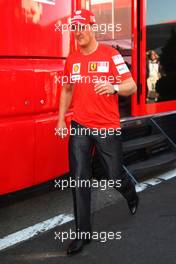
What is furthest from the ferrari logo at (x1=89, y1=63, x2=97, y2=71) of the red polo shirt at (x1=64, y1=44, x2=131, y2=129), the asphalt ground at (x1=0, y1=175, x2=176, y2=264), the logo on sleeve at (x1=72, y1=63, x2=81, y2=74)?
the asphalt ground at (x1=0, y1=175, x2=176, y2=264)

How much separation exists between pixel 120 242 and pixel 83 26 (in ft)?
5.55

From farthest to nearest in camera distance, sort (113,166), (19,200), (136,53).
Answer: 1. (136,53)
2. (19,200)
3. (113,166)

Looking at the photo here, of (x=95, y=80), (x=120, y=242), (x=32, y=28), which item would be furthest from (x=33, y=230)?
(x=32, y=28)

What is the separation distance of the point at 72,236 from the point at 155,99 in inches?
111

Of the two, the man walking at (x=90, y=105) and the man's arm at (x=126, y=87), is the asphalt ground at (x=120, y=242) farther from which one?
the man's arm at (x=126, y=87)

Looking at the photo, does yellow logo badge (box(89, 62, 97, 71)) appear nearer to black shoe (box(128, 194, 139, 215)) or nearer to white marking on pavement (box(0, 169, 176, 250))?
black shoe (box(128, 194, 139, 215))

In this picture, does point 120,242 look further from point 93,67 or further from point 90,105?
point 93,67

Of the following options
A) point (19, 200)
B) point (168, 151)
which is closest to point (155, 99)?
point (168, 151)

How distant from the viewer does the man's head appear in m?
3.91

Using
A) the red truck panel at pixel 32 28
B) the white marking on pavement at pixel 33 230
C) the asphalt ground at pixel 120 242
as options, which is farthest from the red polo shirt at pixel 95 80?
the white marking on pavement at pixel 33 230

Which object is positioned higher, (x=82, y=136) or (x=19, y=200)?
(x=82, y=136)

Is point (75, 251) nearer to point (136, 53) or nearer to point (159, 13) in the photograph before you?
point (136, 53)

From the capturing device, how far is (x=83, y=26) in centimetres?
392

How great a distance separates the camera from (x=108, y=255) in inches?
157
